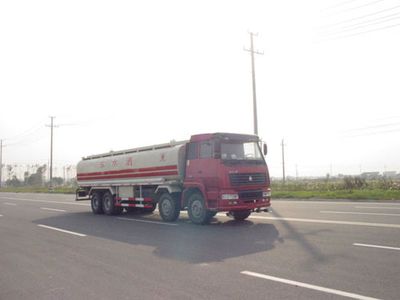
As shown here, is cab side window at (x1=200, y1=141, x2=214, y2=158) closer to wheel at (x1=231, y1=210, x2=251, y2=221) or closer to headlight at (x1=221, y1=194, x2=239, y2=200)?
headlight at (x1=221, y1=194, x2=239, y2=200)

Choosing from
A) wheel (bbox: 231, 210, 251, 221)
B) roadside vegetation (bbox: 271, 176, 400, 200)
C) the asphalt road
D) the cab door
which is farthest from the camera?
roadside vegetation (bbox: 271, 176, 400, 200)

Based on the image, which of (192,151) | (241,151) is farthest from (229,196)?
(192,151)

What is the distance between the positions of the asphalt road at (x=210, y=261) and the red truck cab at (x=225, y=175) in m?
0.68

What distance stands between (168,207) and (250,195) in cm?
304

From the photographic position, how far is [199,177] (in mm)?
12367

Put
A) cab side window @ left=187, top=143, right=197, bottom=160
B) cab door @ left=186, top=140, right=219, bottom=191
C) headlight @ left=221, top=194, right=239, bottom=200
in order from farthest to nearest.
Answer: cab side window @ left=187, top=143, right=197, bottom=160
cab door @ left=186, top=140, right=219, bottom=191
headlight @ left=221, top=194, right=239, bottom=200

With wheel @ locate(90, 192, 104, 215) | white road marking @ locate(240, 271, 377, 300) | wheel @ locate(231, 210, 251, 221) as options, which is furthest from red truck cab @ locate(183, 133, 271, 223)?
wheel @ locate(90, 192, 104, 215)

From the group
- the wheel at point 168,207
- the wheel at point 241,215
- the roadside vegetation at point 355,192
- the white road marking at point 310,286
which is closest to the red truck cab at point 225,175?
the wheel at point 168,207

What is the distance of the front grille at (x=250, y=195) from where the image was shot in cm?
1191

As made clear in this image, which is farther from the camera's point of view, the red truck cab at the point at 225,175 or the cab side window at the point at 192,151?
the cab side window at the point at 192,151

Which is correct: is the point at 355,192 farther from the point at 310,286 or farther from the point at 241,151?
the point at 310,286

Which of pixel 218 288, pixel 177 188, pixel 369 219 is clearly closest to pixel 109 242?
pixel 177 188

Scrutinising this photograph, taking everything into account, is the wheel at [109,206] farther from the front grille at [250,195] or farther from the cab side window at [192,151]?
the front grille at [250,195]

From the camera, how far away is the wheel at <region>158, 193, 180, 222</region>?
521 inches
